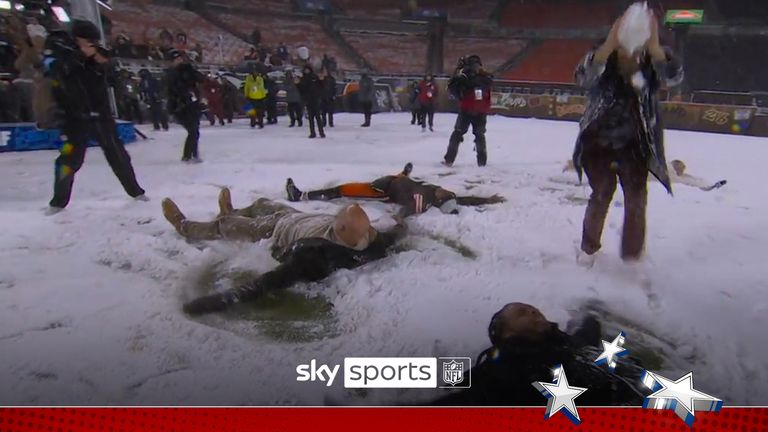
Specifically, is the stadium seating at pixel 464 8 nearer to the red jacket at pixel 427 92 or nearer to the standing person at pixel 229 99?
the red jacket at pixel 427 92

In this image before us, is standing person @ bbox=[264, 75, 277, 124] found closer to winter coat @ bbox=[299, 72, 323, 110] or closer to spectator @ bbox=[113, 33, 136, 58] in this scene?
winter coat @ bbox=[299, 72, 323, 110]

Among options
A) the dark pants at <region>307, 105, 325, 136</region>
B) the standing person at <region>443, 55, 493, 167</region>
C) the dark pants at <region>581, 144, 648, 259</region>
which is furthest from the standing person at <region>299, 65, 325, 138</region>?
the dark pants at <region>581, 144, 648, 259</region>

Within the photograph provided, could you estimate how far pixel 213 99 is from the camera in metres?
0.90

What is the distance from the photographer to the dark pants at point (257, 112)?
0.92 metres

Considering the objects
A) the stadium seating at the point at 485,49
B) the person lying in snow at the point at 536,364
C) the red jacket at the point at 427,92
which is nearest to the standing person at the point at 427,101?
the red jacket at the point at 427,92

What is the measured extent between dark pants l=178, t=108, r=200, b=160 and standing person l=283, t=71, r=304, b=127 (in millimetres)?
206

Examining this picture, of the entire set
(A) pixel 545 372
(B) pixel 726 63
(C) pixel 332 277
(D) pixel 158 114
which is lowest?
(A) pixel 545 372

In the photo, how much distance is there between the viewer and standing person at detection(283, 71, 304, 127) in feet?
3.00

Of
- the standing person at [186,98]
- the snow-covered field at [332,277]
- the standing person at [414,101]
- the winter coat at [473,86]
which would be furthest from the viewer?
the standing person at [414,101]

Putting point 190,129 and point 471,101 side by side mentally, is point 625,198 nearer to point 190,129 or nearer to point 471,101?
point 471,101

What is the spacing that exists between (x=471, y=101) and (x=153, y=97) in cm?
71

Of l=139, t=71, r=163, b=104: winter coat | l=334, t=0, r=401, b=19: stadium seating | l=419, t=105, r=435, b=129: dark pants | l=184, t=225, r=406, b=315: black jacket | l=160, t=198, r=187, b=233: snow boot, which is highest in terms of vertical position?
l=334, t=0, r=401, b=19: stadium seating

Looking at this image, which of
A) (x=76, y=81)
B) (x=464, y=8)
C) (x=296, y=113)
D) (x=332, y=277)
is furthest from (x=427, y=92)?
(x=76, y=81)

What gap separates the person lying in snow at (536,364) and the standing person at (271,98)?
70 centimetres
